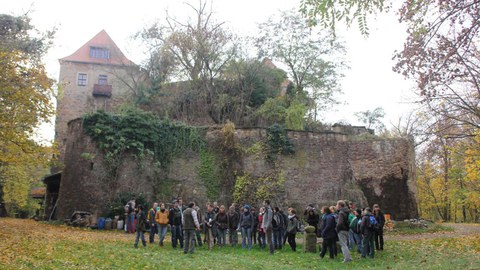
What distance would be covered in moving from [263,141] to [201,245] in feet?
32.2

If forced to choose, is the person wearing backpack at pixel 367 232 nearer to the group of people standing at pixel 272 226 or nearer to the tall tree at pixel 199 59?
the group of people standing at pixel 272 226

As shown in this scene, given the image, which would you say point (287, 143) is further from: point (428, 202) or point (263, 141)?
point (428, 202)

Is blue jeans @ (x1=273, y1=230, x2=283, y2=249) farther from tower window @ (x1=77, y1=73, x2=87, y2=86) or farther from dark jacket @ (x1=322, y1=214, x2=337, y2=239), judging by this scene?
tower window @ (x1=77, y1=73, x2=87, y2=86)

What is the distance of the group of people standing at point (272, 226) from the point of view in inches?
476

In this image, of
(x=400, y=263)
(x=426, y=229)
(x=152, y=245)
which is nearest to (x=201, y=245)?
(x=152, y=245)

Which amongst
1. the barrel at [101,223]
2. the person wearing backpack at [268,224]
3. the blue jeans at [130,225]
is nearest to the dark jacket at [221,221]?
the person wearing backpack at [268,224]

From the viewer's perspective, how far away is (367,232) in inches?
472

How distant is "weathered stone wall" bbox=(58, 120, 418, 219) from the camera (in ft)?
73.1

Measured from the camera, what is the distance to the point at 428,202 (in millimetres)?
42781

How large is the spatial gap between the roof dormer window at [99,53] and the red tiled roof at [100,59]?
0.90 ft

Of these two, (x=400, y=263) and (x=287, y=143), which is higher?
(x=287, y=143)

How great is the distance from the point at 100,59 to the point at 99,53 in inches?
34.0

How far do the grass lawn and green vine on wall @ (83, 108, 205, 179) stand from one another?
853 centimetres

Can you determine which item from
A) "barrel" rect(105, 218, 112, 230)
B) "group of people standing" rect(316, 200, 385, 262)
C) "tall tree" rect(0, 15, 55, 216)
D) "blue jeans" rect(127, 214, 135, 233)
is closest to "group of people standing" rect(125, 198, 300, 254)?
"group of people standing" rect(316, 200, 385, 262)
